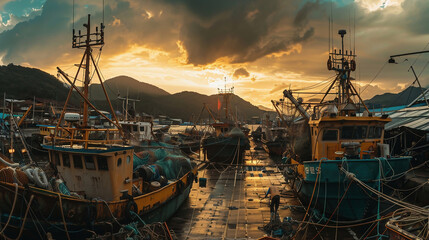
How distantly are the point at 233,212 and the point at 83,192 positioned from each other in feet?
25.7

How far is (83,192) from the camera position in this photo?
10.1 metres

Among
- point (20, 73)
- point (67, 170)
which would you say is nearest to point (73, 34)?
point (67, 170)

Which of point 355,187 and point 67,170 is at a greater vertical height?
point 67,170

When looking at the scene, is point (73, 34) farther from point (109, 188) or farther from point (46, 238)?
point (46, 238)

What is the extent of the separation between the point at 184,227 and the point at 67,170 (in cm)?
563

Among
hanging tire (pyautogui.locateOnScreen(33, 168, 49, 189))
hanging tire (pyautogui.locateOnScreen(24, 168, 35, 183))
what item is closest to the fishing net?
hanging tire (pyautogui.locateOnScreen(33, 168, 49, 189))

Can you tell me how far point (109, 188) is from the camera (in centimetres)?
1009

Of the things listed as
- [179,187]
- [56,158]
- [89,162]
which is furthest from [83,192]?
[179,187]

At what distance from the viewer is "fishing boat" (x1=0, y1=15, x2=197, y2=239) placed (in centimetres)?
801

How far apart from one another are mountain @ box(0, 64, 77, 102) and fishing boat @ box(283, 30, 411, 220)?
92404 millimetres

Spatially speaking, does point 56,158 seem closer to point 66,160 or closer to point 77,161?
point 66,160

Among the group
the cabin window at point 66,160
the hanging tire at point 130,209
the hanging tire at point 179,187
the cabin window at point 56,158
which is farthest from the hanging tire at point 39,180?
the hanging tire at point 179,187

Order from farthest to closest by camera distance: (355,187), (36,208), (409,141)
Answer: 1. (409,141)
2. (355,187)
3. (36,208)

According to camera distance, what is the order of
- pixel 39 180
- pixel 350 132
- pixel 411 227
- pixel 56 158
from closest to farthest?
pixel 411 227 < pixel 39 180 < pixel 56 158 < pixel 350 132
